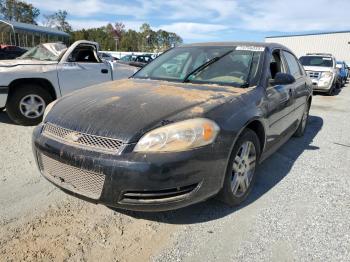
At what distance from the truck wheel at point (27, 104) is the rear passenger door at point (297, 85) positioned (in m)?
4.19

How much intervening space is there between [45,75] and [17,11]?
65578 millimetres

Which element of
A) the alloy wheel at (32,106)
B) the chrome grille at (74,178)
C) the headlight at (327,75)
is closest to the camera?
the chrome grille at (74,178)

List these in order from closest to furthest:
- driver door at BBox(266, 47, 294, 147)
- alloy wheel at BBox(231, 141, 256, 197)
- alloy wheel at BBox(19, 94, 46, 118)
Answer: alloy wheel at BBox(231, 141, 256, 197) → driver door at BBox(266, 47, 294, 147) → alloy wheel at BBox(19, 94, 46, 118)

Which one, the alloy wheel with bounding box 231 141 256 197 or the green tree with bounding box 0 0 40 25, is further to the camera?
the green tree with bounding box 0 0 40 25

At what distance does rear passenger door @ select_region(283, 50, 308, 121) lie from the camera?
185 inches

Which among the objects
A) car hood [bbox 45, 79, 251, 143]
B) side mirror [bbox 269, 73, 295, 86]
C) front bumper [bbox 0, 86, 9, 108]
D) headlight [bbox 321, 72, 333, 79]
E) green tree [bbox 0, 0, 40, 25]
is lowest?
front bumper [bbox 0, 86, 9, 108]

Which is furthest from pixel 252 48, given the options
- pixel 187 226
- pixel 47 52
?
pixel 47 52

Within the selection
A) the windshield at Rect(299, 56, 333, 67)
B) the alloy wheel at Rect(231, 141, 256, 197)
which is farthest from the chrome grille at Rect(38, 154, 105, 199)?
the windshield at Rect(299, 56, 333, 67)

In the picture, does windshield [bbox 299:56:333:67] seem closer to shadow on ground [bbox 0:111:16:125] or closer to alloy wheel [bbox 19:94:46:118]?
alloy wheel [bbox 19:94:46:118]

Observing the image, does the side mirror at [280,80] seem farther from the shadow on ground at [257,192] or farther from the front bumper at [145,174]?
the front bumper at [145,174]

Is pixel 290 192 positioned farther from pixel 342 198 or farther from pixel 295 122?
pixel 295 122

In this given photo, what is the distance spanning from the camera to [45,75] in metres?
6.08

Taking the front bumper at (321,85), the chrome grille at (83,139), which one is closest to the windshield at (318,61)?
the front bumper at (321,85)

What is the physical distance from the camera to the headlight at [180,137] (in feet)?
8.03
